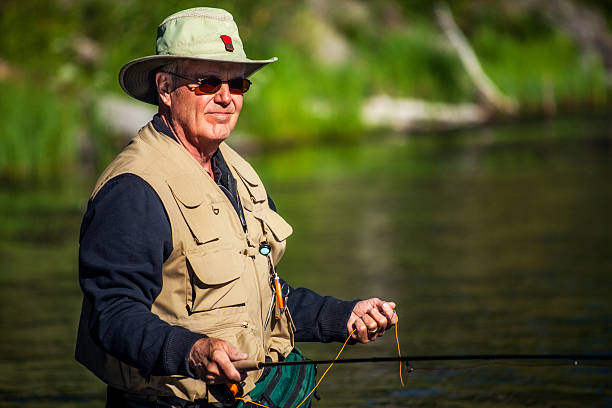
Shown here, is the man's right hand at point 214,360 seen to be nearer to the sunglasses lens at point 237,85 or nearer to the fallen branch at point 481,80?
the sunglasses lens at point 237,85

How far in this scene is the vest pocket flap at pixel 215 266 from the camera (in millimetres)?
3283

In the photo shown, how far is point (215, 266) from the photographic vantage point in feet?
10.8

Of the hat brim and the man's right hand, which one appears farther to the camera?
the hat brim

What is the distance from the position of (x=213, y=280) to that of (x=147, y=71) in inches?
25.4

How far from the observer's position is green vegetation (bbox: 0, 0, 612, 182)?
1834cm

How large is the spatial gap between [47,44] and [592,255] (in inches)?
527

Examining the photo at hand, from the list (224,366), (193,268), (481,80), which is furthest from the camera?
(481,80)

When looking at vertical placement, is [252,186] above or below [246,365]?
above

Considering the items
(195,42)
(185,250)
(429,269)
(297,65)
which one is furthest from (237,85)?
(297,65)

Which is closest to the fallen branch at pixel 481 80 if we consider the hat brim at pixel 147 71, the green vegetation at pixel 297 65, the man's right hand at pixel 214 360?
the green vegetation at pixel 297 65

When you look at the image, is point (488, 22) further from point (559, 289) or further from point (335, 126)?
point (559, 289)

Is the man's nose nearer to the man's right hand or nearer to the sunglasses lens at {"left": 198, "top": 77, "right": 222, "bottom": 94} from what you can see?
the sunglasses lens at {"left": 198, "top": 77, "right": 222, "bottom": 94}

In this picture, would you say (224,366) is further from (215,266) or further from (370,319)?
(370,319)

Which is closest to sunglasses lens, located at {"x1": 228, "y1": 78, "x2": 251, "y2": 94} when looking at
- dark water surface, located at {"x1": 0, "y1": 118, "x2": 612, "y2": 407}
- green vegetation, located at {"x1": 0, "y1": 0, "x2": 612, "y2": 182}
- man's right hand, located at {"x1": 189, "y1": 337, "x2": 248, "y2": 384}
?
man's right hand, located at {"x1": 189, "y1": 337, "x2": 248, "y2": 384}
